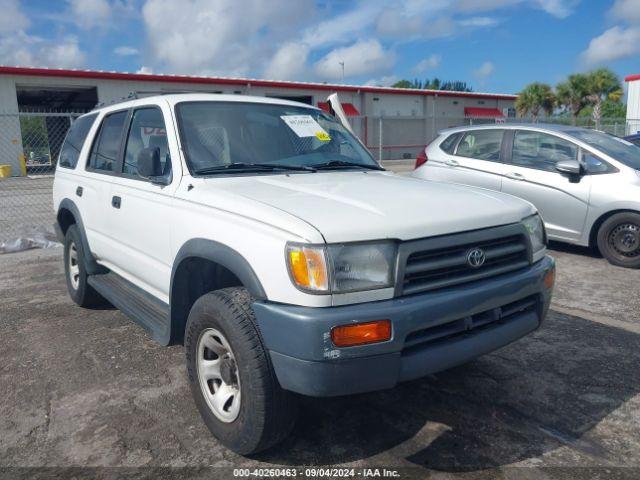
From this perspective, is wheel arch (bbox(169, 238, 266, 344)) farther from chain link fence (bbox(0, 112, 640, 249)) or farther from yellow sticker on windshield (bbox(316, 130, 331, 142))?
chain link fence (bbox(0, 112, 640, 249))

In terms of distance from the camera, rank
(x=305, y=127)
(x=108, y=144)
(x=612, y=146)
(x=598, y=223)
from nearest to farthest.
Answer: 1. (x=305, y=127)
2. (x=108, y=144)
3. (x=598, y=223)
4. (x=612, y=146)

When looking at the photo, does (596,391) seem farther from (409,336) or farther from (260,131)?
(260,131)

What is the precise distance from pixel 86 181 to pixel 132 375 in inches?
72.1

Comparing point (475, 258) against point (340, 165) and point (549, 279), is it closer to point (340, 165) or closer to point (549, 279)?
point (549, 279)


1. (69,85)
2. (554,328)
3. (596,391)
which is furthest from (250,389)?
(69,85)

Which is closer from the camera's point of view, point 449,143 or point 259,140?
point 259,140

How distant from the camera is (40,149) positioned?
28984 millimetres

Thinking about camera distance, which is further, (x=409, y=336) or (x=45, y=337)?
(x=45, y=337)

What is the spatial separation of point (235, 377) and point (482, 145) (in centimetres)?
586

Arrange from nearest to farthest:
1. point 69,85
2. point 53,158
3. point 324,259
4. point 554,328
Result: point 324,259
point 554,328
point 69,85
point 53,158

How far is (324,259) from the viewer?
2.32 meters

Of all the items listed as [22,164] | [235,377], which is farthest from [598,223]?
[22,164]

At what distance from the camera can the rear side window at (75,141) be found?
505 cm

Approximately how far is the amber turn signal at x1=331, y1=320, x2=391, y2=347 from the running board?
1.40 metres
